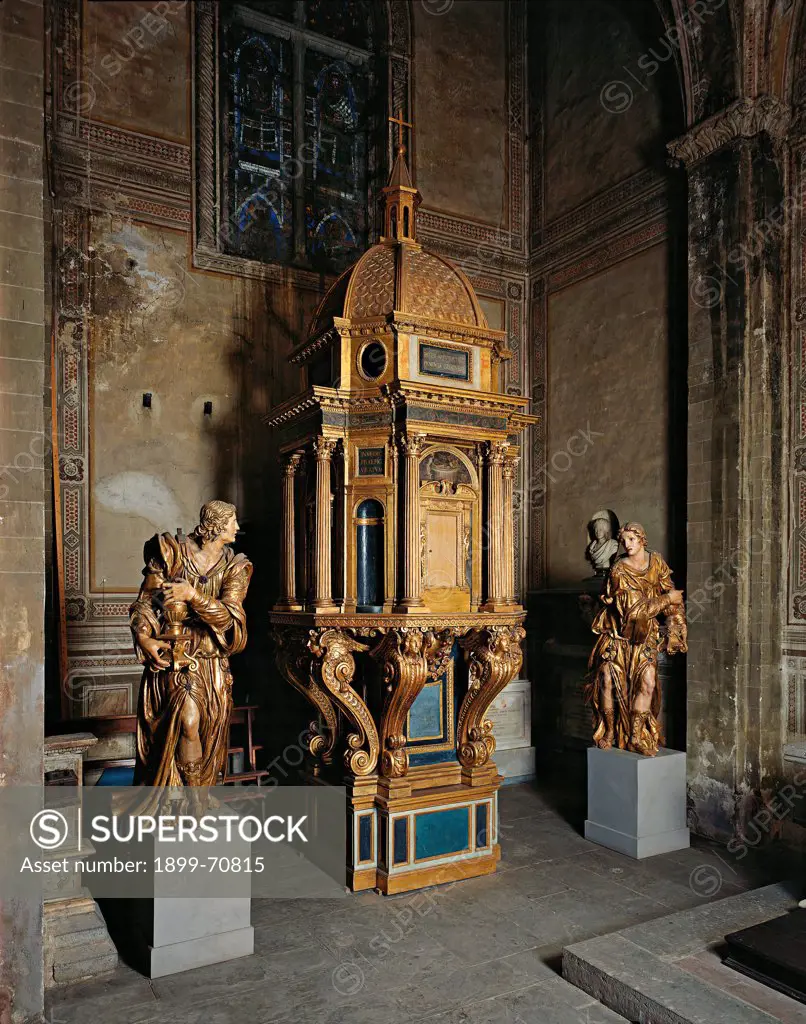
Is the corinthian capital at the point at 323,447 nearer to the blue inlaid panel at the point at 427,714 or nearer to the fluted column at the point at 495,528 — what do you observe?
the fluted column at the point at 495,528

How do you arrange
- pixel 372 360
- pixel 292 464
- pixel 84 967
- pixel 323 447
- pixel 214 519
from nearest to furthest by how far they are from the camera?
pixel 84 967
pixel 214 519
pixel 323 447
pixel 372 360
pixel 292 464

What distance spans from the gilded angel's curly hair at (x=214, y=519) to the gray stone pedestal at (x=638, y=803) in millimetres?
3569

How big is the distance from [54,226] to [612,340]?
5.27 meters

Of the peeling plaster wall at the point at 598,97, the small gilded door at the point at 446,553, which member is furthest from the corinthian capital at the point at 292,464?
the peeling plaster wall at the point at 598,97

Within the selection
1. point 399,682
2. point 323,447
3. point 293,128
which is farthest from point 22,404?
point 293,128

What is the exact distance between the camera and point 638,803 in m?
5.99

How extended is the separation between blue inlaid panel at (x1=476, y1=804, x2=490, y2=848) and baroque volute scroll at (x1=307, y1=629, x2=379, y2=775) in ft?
2.82

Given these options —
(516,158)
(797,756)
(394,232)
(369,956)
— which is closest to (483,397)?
(394,232)

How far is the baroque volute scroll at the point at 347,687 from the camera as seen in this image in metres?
5.39

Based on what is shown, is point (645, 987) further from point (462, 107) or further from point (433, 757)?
point (462, 107)

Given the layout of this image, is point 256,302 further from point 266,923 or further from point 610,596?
point 266,923

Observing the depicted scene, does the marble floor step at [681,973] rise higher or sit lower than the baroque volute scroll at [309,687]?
lower

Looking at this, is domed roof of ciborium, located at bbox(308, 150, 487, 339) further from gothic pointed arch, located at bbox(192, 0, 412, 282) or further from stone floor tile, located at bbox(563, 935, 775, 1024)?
stone floor tile, located at bbox(563, 935, 775, 1024)

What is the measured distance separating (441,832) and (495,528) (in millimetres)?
2159
